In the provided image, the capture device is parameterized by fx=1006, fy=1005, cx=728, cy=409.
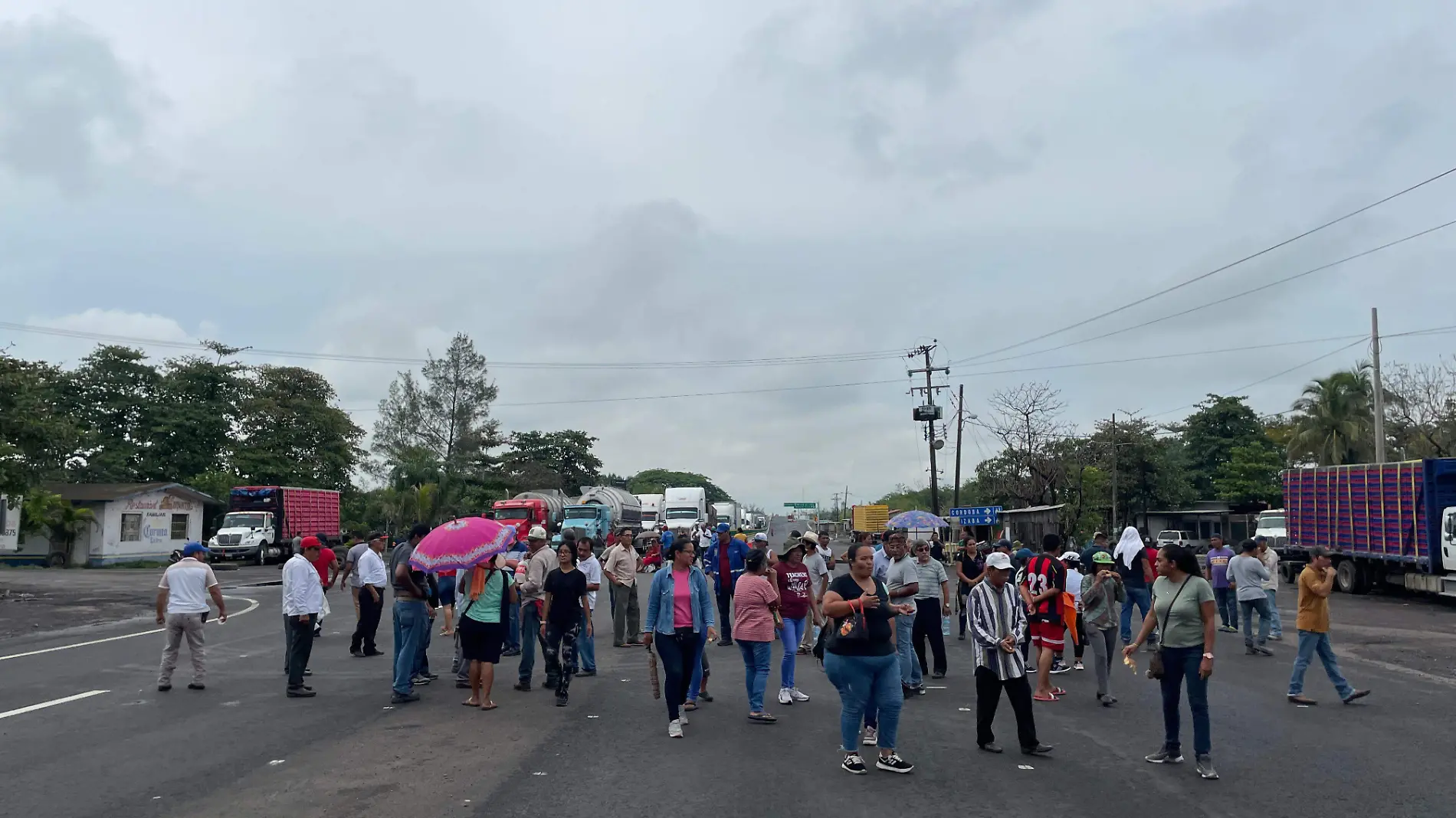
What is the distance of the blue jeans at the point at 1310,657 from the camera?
32.3ft

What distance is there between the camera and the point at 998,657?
7719 millimetres

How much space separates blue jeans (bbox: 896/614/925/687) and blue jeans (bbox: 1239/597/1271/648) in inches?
243

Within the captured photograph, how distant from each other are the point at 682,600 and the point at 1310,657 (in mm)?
6279

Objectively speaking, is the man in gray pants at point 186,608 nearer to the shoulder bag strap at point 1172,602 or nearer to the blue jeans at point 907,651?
the blue jeans at point 907,651

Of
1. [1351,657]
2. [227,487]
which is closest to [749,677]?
[1351,657]

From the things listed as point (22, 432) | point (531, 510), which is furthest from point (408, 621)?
point (531, 510)

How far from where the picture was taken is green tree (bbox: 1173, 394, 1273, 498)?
216 ft

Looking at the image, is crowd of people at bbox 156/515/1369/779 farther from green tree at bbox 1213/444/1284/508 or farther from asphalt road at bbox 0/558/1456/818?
green tree at bbox 1213/444/1284/508

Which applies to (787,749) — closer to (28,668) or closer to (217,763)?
(217,763)

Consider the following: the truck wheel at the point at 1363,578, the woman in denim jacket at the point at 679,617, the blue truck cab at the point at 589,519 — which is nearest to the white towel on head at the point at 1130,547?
the woman in denim jacket at the point at 679,617

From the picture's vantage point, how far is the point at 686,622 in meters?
8.94

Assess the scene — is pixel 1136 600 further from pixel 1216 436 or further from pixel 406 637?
pixel 1216 436

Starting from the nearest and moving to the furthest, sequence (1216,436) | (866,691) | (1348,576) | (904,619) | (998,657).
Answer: (866,691) → (998,657) → (904,619) → (1348,576) → (1216,436)

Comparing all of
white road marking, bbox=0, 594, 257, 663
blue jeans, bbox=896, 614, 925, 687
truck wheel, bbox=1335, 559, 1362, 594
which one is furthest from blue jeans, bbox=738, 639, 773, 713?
truck wheel, bbox=1335, 559, 1362, 594
